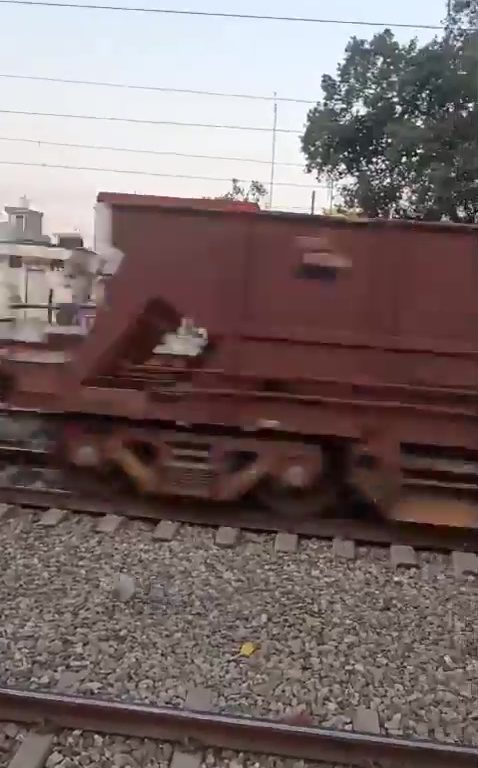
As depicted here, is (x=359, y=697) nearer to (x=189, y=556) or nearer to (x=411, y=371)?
(x=189, y=556)

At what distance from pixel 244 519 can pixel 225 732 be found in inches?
112

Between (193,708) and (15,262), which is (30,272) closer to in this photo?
(15,262)

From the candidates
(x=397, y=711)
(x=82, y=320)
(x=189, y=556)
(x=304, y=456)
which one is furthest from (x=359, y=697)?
(x=82, y=320)

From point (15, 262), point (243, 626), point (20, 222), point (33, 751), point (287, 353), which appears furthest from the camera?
point (20, 222)

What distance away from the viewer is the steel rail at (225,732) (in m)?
3.20

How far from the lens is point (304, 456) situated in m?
6.12

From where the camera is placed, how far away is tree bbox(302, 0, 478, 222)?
26.9m

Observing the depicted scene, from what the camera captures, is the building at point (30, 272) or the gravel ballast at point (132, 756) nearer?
the gravel ballast at point (132, 756)

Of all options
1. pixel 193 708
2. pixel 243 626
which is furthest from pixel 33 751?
pixel 243 626

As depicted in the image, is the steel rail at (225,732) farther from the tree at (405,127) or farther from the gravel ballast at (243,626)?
the tree at (405,127)

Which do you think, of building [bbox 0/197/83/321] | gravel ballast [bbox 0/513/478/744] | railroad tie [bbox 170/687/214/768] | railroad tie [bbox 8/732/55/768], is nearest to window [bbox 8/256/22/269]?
building [bbox 0/197/83/321]

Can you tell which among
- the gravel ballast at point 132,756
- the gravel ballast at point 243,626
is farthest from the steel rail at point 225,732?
the gravel ballast at point 243,626

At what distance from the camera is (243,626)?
4.36 meters

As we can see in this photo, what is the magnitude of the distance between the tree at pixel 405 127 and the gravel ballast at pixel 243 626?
23204mm
